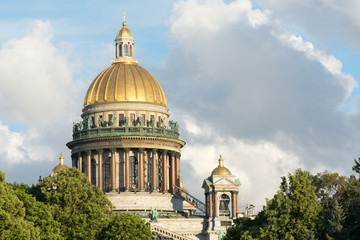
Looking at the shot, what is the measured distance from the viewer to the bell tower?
176375 mm

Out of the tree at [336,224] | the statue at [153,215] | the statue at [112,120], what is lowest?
the tree at [336,224]

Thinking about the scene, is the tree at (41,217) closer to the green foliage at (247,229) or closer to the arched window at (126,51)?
the green foliage at (247,229)

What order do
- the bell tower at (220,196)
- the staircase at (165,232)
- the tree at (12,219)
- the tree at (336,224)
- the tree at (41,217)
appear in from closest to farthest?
the tree at (12,219) < the tree at (336,224) < the tree at (41,217) < the staircase at (165,232) < the bell tower at (220,196)

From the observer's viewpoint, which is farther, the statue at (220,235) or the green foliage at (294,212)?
the statue at (220,235)

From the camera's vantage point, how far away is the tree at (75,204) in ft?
482

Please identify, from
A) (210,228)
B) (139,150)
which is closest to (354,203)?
(210,228)

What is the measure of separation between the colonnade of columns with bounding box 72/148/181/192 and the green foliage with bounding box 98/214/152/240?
36.8 m

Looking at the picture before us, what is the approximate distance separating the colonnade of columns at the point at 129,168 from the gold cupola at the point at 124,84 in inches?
322

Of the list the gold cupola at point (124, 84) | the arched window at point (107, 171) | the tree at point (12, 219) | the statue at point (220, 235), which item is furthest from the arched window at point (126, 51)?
the tree at point (12, 219)

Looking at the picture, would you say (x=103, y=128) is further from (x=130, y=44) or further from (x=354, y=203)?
(x=354, y=203)

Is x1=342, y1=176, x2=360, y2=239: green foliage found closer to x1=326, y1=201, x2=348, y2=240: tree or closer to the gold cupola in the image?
x1=326, y1=201, x2=348, y2=240: tree

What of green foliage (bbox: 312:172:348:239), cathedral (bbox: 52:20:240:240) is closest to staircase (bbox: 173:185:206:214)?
cathedral (bbox: 52:20:240:240)

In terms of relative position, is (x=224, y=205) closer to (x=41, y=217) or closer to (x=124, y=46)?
(x=124, y=46)

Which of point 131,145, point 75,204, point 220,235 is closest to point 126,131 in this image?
point 131,145
